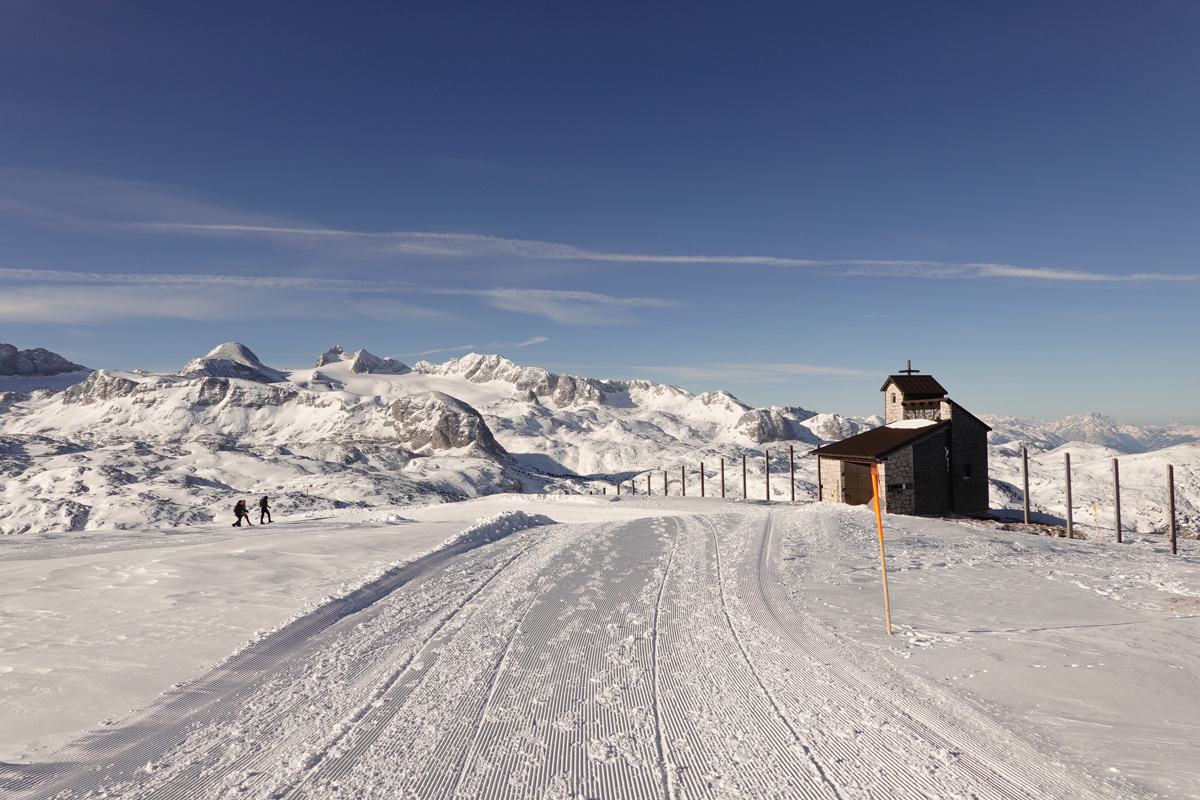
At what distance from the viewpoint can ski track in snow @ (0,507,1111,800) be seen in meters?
4.69

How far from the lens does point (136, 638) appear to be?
8.21 meters

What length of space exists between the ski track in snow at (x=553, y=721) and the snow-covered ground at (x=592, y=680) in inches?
1.2

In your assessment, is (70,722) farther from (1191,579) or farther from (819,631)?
(1191,579)

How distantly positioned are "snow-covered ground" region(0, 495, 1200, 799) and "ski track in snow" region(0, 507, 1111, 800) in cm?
3

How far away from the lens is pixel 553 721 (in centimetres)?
575


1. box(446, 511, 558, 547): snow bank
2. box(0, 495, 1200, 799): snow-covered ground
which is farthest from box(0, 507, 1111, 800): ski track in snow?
box(446, 511, 558, 547): snow bank

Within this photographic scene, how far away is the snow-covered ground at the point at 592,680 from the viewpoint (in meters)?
4.84

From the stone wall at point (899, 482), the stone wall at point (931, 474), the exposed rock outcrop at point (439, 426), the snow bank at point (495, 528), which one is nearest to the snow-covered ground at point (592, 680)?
the snow bank at point (495, 528)

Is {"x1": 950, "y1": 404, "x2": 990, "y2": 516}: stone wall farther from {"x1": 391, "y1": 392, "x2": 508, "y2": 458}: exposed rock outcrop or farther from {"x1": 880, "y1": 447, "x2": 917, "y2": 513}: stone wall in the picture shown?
{"x1": 391, "y1": 392, "x2": 508, "y2": 458}: exposed rock outcrop

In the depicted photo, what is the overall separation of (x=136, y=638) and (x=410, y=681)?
479 centimetres

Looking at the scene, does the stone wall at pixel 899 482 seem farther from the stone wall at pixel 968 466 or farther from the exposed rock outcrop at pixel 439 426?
the exposed rock outcrop at pixel 439 426

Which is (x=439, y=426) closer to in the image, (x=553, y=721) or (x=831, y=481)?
(x=831, y=481)

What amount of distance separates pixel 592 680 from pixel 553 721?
1108 mm

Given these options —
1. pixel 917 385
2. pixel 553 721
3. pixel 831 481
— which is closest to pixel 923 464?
pixel 831 481
